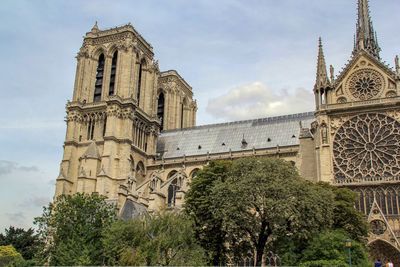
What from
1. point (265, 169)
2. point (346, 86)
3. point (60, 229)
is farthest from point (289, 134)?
point (60, 229)

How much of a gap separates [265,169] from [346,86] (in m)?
16.8

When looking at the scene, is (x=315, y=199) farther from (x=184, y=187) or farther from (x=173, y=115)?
(x=173, y=115)

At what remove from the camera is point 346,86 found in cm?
4388

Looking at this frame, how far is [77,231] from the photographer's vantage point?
111 feet

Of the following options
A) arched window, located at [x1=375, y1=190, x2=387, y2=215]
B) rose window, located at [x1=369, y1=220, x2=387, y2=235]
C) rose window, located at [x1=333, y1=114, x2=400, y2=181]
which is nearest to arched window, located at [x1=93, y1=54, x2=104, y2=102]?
rose window, located at [x1=333, y1=114, x2=400, y2=181]

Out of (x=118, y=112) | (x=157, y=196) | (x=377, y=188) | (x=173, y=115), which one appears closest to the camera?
(x=377, y=188)

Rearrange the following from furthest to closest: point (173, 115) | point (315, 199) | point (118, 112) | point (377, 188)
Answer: point (173, 115)
point (118, 112)
point (377, 188)
point (315, 199)

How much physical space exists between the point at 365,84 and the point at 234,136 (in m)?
18.7

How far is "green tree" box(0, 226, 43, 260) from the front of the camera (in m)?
49.0

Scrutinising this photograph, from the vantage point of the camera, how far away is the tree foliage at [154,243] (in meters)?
28.9

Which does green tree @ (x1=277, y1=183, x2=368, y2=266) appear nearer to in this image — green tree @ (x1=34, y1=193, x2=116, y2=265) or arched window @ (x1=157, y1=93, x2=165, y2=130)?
green tree @ (x1=34, y1=193, x2=116, y2=265)

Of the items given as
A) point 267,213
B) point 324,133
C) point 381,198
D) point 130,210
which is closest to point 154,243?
point 267,213

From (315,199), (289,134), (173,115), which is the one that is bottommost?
(315,199)

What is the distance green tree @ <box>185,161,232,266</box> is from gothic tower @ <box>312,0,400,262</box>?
434 inches
